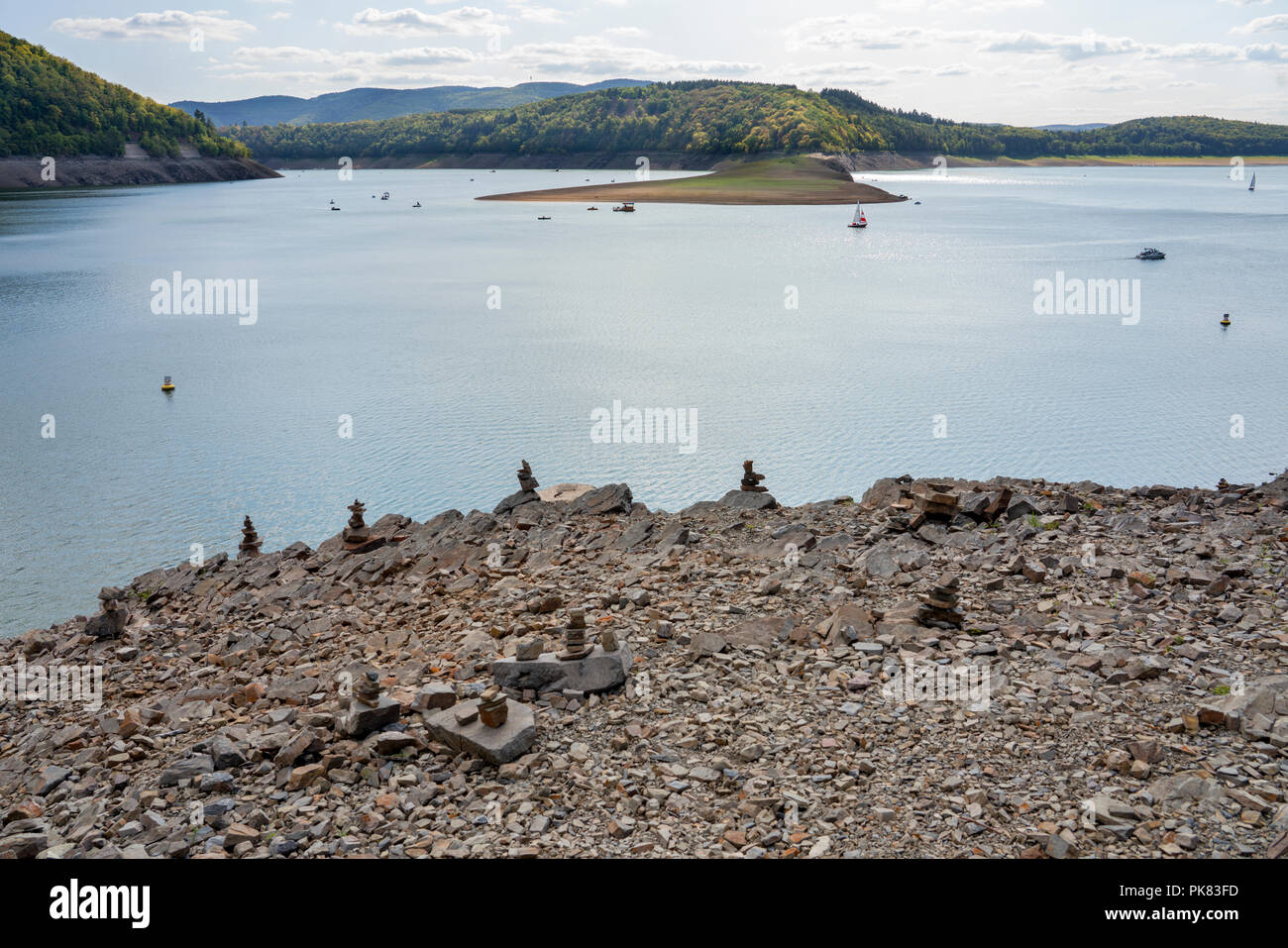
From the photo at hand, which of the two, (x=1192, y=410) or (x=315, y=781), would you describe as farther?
(x=1192, y=410)

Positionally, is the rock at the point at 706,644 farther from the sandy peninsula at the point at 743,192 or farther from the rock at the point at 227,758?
the sandy peninsula at the point at 743,192

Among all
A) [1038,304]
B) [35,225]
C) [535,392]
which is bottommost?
[535,392]

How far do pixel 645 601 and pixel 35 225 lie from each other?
14955cm

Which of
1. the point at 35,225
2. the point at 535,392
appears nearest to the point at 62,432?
the point at 535,392

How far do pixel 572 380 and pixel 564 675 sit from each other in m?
35.7

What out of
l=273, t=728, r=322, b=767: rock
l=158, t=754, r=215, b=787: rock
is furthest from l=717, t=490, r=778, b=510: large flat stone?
l=158, t=754, r=215, b=787: rock

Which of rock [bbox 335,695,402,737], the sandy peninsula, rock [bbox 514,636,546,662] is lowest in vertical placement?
rock [bbox 335,695,402,737]

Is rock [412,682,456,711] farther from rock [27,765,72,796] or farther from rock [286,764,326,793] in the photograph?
rock [27,765,72,796]

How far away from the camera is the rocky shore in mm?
8016

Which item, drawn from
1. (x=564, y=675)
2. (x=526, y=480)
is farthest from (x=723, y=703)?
(x=526, y=480)

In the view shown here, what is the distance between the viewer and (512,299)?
68.9 meters

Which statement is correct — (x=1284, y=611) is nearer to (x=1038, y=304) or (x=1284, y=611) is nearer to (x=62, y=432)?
(x=62, y=432)

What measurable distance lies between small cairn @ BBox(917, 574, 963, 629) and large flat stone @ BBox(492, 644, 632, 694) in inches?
164

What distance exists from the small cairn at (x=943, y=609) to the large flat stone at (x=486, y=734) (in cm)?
542
